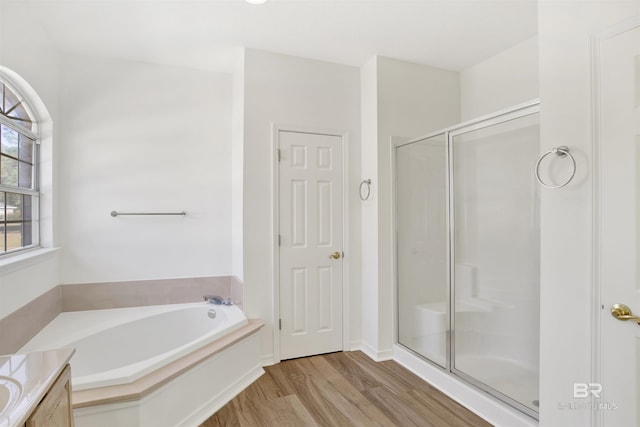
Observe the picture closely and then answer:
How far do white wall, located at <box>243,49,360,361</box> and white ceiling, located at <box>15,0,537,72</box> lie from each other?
0.16 meters

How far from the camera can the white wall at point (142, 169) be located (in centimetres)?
284

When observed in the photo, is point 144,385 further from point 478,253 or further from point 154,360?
point 478,253

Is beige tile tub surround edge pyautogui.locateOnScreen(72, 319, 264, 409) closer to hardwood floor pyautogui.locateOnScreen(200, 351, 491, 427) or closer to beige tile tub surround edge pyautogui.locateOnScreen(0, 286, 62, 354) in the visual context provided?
hardwood floor pyautogui.locateOnScreen(200, 351, 491, 427)

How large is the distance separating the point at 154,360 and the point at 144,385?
194mm

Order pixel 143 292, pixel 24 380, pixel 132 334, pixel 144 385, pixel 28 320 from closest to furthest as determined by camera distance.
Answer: pixel 24 380
pixel 144 385
pixel 28 320
pixel 132 334
pixel 143 292

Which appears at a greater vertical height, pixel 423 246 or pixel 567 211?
pixel 567 211

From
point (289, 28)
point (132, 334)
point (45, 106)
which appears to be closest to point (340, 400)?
point (132, 334)

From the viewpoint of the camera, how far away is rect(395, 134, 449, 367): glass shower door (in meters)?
2.56

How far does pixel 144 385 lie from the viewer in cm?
174

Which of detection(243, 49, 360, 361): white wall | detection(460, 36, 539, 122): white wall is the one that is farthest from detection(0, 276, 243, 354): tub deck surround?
detection(460, 36, 539, 122): white wall

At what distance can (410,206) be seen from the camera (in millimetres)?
2869

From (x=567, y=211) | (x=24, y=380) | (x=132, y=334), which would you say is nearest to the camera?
(x=24, y=380)

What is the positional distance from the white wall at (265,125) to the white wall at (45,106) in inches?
55.4

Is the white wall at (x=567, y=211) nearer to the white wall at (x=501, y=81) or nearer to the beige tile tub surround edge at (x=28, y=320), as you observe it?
the white wall at (x=501, y=81)
